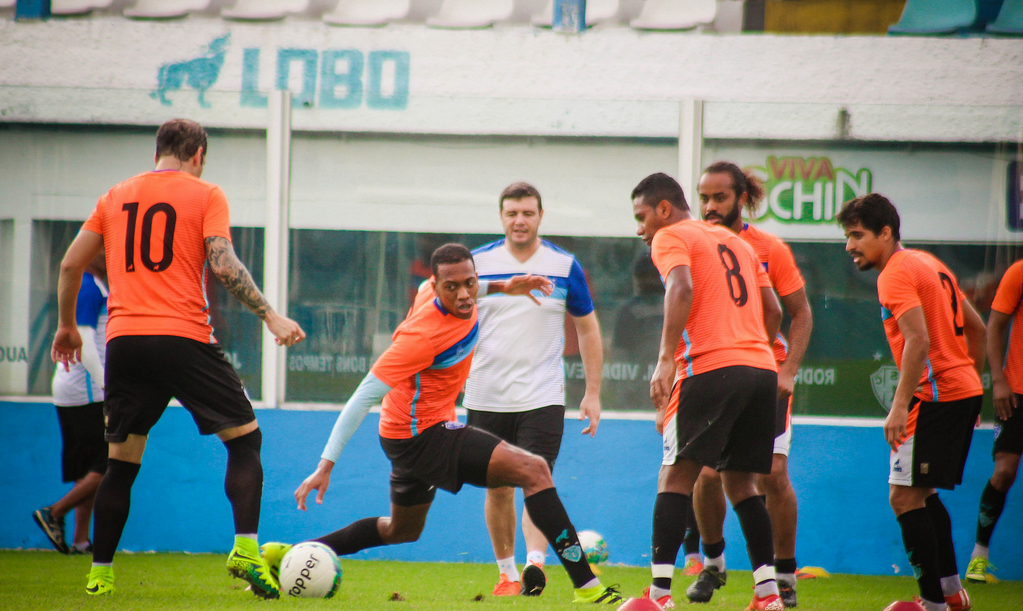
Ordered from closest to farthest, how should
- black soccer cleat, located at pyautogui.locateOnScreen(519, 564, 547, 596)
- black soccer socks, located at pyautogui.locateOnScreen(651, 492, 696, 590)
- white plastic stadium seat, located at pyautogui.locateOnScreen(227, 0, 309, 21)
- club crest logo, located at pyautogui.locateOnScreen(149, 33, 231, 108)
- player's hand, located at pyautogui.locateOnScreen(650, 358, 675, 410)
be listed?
player's hand, located at pyautogui.locateOnScreen(650, 358, 675, 410) → black soccer socks, located at pyautogui.locateOnScreen(651, 492, 696, 590) → black soccer cleat, located at pyautogui.locateOnScreen(519, 564, 547, 596) → club crest logo, located at pyautogui.locateOnScreen(149, 33, 231, 108) → white plastic stadium seat, located at pyautogui.locateOnScreen(227, 0, 309, 21)

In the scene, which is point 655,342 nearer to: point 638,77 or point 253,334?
point 638,77

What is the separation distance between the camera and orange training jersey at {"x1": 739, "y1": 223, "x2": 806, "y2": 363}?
5.02 m

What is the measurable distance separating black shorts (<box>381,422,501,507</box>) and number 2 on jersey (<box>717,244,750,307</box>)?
45.4 inches

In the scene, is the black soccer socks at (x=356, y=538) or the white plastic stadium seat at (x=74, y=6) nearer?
the black soccer socks at (x=356, y=538)

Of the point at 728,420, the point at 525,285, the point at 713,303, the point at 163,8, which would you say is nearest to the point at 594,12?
the point at 163,8

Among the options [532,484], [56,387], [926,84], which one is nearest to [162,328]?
[532,484]

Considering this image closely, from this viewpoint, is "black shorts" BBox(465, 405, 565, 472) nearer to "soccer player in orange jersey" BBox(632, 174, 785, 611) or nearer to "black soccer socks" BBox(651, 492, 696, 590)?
"soccer player in orange jersey" BBox(632, 174, 785, 611)

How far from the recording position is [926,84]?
7.69m

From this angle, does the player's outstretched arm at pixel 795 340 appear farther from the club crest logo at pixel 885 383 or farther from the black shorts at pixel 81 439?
the black shorts at pixel 81 439

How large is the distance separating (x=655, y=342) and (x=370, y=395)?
3.44m

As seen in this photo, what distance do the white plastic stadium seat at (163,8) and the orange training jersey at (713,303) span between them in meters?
5.72

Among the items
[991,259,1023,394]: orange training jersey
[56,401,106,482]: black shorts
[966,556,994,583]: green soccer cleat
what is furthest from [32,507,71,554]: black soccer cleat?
[991,259,1023,394]: orange training jersey

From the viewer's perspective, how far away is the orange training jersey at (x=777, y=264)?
502 centimetres

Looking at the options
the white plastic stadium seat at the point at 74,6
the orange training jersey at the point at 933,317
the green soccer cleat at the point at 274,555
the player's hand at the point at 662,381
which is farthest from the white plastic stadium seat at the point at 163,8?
the orange training jersey at the point at 933,317
